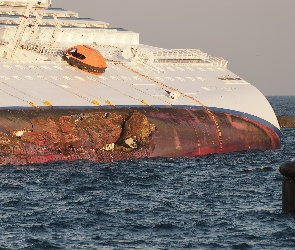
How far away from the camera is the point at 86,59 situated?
304ft

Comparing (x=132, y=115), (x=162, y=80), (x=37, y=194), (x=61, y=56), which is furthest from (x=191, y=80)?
(x=37, y=194)

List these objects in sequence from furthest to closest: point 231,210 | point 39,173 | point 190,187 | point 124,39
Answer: point 124,39
point 39,173
point 190,187
point 231,210

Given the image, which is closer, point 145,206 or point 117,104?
point 145,206

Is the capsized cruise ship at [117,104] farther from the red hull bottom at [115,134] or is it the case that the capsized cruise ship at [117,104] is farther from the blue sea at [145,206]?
the blue sea at [145,206]

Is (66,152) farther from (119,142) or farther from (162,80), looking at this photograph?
(162,80)

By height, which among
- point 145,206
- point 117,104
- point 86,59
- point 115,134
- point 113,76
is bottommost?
point 145,206

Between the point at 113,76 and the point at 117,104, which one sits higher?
the point at 113,76

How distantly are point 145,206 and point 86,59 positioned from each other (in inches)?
1531

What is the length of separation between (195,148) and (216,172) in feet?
36.5

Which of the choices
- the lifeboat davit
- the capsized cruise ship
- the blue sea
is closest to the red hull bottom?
the capsized cruise ship

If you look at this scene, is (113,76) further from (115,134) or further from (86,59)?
(115,134)

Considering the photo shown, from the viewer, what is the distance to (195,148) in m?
83.2

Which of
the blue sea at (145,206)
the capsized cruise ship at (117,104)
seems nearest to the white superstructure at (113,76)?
the capsized cruise ship at (117,104)

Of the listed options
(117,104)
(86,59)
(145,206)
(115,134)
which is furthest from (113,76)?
(145,206)
